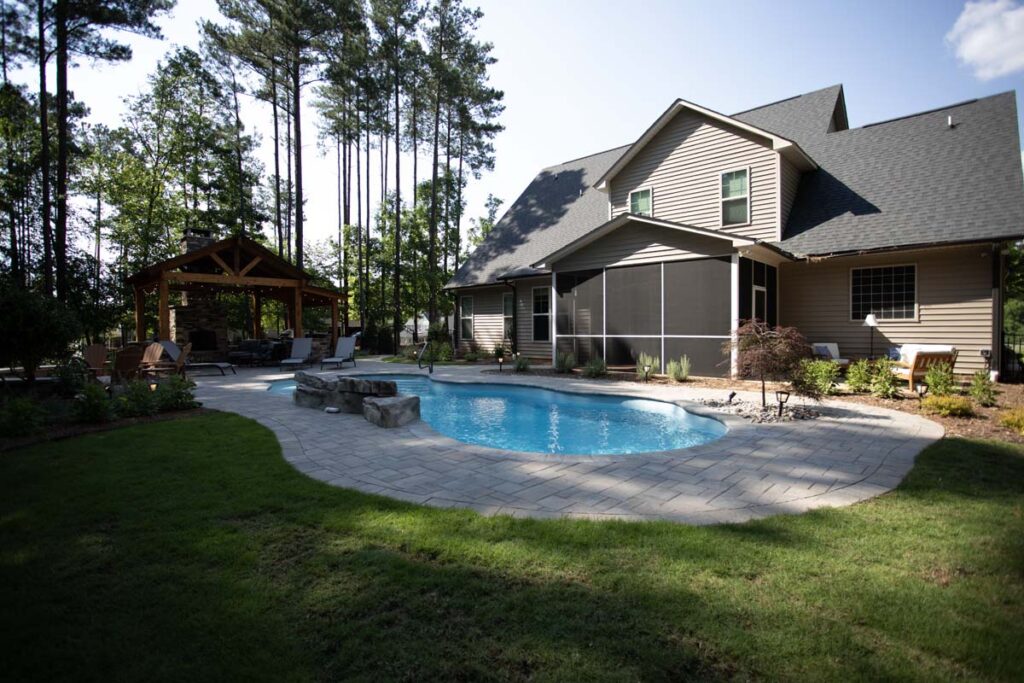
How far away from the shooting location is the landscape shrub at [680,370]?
1061 cm

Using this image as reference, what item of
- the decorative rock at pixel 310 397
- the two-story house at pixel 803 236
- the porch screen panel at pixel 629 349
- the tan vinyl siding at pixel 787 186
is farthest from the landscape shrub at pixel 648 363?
the decorative rock at pixel 310 397

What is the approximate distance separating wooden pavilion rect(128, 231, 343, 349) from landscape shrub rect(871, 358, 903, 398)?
15.7 meters

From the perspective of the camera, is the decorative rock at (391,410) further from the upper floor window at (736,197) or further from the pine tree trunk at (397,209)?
the pine tree trunk at (397,209)

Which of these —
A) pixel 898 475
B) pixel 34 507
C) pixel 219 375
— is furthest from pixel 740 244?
pixel 219 375

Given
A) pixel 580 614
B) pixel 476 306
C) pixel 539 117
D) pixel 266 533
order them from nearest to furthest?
pixel 580 614 < pixel 266 533 < pixel 539 117 < pixel 476 306

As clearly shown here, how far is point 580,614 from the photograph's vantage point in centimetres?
209

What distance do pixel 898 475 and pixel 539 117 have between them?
16870mm

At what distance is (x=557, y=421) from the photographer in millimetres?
8016

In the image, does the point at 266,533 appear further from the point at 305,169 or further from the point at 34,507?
the point at 305,169

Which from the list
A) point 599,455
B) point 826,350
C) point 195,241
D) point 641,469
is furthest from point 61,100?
point 826,350

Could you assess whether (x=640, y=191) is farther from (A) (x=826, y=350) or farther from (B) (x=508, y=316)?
(B) (x=508, y=316)

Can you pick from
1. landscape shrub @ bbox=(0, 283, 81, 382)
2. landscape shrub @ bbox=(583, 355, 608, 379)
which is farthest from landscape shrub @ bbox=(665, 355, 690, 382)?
landscape shrub @ bbox=(0, 283, 81, 382)

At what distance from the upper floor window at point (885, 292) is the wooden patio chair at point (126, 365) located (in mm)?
16270

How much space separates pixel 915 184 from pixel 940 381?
249 inches
